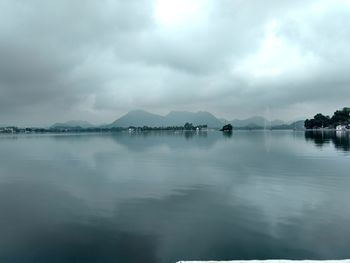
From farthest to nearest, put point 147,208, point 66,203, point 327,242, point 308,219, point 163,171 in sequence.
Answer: point 163,171, point 66,203, point 147,208, point 308,219, point 327,242

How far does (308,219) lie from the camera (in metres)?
29.4

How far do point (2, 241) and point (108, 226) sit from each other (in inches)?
332

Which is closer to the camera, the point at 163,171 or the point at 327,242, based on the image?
the point at 327,242

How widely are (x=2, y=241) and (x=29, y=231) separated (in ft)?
8.98

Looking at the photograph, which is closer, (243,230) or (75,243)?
(75,243)

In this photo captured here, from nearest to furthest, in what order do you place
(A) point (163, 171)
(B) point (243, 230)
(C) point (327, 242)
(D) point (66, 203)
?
(C) point (327, 242)
(B) point (243, 230)
(D) point (66, 203)
(A) point (163, 171)

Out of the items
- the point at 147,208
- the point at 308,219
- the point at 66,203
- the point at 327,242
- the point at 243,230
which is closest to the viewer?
the point at 327,242

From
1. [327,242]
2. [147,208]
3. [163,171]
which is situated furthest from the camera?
[163,171]

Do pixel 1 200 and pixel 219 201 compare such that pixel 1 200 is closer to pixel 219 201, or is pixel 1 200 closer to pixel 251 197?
pixel 219 201

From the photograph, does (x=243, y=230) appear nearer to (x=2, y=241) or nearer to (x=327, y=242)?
(x=327, y=242)

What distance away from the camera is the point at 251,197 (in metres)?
39.1

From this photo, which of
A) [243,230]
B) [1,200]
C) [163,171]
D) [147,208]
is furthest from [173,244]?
[163,171]

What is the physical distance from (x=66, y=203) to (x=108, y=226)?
38.6 feet

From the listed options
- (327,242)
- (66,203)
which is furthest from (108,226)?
(327,242)
